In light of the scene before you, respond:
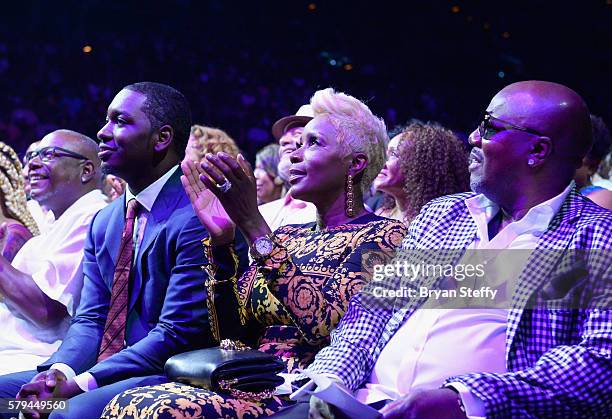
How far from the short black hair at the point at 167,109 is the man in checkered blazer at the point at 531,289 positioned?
1.27 meters

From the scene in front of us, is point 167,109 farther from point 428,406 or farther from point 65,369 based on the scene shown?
point 428,406

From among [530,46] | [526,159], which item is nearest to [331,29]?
[530,46]

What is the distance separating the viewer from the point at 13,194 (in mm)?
4598

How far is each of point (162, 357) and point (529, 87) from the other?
1521mm

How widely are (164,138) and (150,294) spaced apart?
2.16 feet

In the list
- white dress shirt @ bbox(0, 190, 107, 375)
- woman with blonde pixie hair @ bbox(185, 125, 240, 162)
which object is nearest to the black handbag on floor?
white dress shirt @ bbox(0, 190, 107, 375)

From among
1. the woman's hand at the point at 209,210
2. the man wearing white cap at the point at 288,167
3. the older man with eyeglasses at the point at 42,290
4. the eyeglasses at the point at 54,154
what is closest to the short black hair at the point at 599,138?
the man wearing white cap at the point at 288,167

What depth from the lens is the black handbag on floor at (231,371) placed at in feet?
8.41

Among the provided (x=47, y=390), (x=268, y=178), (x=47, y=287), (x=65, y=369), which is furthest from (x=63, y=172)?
(x=268, y=178)

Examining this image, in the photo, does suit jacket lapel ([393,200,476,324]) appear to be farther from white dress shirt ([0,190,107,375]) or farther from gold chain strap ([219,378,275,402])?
white dress shirt ([0,190,107,375])

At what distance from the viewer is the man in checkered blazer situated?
2.09 metres

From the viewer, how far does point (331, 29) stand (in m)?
7.62

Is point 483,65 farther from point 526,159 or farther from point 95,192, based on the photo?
point 526,159

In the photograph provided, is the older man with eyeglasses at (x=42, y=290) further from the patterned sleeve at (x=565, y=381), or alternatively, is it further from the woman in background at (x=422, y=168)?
the patterned sleeve at (x=565, y=381)
